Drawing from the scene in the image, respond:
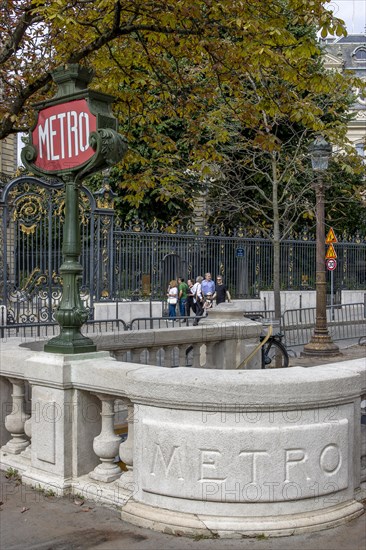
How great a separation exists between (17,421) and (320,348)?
34.0ft

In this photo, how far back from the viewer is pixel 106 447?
15.9 feet

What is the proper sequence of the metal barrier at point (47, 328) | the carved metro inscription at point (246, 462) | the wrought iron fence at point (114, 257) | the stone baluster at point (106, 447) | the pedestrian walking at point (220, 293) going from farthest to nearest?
the pedestrian walking at point (220, 293) < the wrought iron fence at point (114, 257) < the metal barrier at point (47, 328) < the stone baluster at point (106, 447) < the carved metro inscription at point (246, 462)

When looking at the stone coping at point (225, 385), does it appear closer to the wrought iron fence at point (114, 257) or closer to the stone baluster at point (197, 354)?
the stone baluster at point (197, 354)

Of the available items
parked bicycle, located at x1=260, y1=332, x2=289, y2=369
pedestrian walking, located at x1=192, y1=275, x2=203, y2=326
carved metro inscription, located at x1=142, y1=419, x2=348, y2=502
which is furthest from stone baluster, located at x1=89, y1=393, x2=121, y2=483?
pedestrian walking, located at x1=192, y1=275, x2=203, y2=326

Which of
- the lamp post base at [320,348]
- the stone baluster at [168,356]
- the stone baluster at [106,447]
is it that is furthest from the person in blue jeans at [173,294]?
the stone baluster at [106,447]

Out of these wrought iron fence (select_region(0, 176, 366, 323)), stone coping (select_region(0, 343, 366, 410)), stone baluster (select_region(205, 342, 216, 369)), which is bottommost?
stone baluster (select_region(205, 342, 216, 369))

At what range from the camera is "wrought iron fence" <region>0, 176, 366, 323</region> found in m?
15.4

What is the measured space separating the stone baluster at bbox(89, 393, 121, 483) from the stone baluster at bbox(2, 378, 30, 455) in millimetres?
913

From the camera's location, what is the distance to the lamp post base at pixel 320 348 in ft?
48.7

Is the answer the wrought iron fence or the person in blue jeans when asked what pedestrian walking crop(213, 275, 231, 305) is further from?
the person in blue jeans

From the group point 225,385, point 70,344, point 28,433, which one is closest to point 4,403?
point 28,433

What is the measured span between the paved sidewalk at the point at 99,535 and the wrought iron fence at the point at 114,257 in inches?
410

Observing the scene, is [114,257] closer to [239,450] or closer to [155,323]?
[155,323]

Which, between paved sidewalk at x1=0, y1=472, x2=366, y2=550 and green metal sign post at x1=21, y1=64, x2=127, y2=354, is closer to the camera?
paved sidewalk at x1=0, y1=472, x2=366, y2=550
